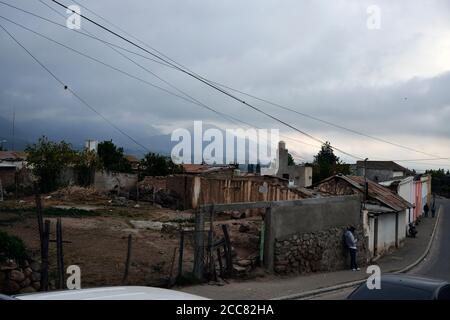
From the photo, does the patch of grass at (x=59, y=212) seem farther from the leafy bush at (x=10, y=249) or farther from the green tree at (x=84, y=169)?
the green tree at (x=84, y=169)

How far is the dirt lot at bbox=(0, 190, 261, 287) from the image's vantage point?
13352mm

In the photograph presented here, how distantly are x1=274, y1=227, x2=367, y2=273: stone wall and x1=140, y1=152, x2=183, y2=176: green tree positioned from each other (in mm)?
29318

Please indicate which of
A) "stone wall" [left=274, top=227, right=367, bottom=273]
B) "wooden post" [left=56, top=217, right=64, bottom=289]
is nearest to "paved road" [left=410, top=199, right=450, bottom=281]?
"stone wall" [left=274, top=227, right=367, bottom=273]

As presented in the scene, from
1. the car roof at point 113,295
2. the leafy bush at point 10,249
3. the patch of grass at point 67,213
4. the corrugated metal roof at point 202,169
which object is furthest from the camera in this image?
the corrugated metal roof at point 202,169

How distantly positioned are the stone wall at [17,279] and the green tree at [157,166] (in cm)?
3688

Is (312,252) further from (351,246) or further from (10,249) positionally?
(10,249)

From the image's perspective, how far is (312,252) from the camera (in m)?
18.5

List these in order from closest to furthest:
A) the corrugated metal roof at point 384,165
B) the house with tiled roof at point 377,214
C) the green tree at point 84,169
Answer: the house with tiled roof at point 377,214 < the green tree at point 84,169 < the corrugated metal roof at point 384,165

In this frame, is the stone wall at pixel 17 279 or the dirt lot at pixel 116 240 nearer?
the stone wall at pixel 17 279

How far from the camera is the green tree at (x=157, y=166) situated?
48.1 metres

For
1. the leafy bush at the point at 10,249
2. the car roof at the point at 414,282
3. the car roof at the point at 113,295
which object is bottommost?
the leafy bush at the point at 10,249

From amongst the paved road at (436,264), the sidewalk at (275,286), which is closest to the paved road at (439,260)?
the paved road at (436,264)
